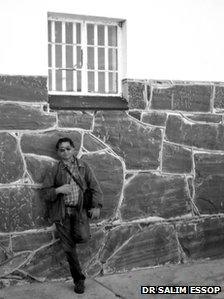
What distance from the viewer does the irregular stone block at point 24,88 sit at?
20.6 ft

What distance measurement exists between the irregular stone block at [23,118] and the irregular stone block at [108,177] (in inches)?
29.7

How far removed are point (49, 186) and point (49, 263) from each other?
105 cm

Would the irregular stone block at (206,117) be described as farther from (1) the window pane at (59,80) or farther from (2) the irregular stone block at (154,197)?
(1) the window pane at (59,80)

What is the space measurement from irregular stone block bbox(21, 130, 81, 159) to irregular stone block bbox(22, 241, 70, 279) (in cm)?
119

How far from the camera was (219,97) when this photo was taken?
746 centimetres

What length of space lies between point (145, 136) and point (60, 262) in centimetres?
204

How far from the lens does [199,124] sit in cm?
732

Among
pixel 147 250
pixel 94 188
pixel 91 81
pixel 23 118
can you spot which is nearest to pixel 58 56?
pixel 91 81

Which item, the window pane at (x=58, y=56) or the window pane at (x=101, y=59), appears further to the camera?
the window pane at (x=101, y=59)

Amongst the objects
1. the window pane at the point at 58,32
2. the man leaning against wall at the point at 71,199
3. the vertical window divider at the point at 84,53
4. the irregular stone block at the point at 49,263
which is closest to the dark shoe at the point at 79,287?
the man leaning against wall at the point at 71,199

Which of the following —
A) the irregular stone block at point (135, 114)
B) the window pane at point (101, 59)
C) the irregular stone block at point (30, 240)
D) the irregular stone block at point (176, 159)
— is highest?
the window pane at point (101, 59)

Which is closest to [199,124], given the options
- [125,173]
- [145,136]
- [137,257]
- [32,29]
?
[145,136]

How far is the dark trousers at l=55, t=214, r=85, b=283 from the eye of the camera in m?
6.11

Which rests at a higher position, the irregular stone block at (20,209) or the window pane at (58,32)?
the window pane at (58,32)
